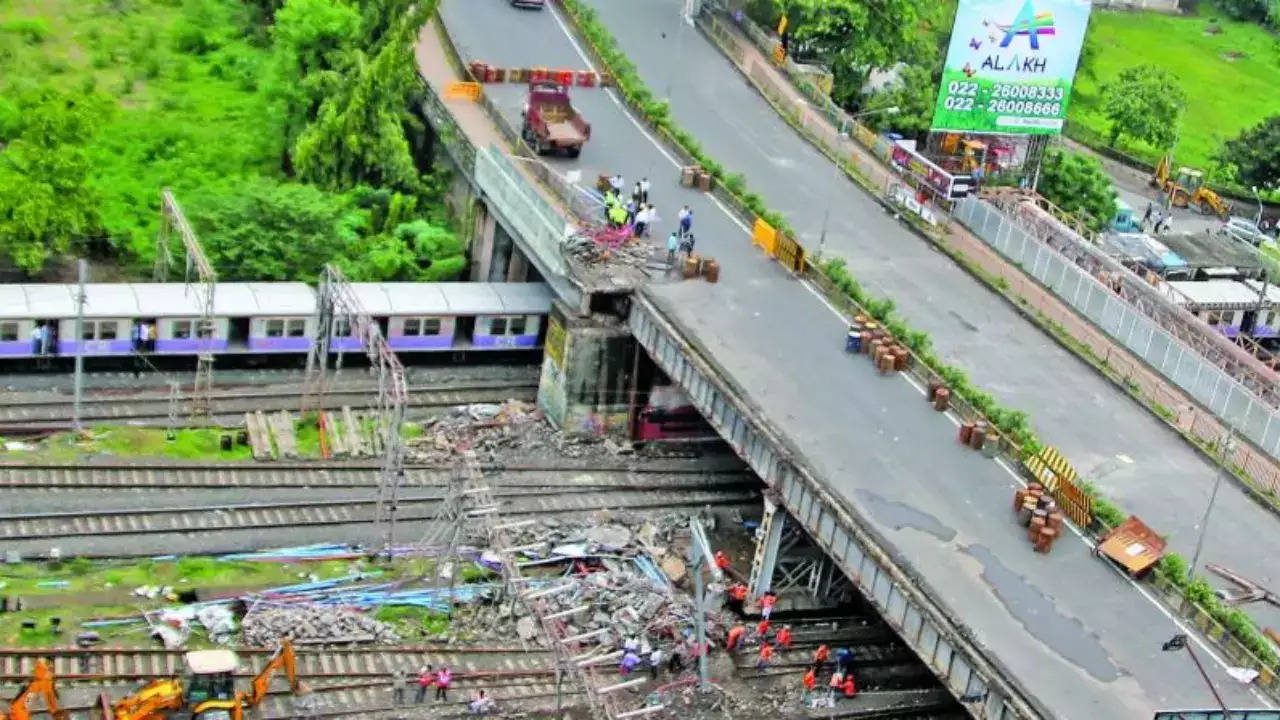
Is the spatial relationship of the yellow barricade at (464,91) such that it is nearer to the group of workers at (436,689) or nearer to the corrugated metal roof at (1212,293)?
the corrugated metal roof at (1212,293)

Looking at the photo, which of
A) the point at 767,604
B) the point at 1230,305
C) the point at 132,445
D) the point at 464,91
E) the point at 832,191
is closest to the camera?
the point at 767,604

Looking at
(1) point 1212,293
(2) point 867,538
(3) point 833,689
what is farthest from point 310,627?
(1) point 1212,293

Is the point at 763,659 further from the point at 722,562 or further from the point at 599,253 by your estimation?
the point at 599,253

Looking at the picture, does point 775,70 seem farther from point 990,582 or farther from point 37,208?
point 990,582

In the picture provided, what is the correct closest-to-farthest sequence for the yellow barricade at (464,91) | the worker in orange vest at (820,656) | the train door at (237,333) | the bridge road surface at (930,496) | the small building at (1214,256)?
the bridge road surface at (930,496) → the worker in orange vest at (820,656) → the train door at (237,333) → the yellow barricade at (464,91) → the small building at (1214,256)

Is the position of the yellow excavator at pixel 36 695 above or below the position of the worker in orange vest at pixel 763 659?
above

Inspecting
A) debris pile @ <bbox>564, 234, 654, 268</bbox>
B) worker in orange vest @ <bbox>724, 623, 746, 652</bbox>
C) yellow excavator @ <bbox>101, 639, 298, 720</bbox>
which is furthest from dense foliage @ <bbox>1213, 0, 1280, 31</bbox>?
yellow excavator @ <bbox>101, 639, 298, 720</bbox>

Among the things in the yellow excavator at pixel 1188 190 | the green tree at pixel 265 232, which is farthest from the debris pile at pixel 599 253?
the yellow excavator at pixel 1188 190
